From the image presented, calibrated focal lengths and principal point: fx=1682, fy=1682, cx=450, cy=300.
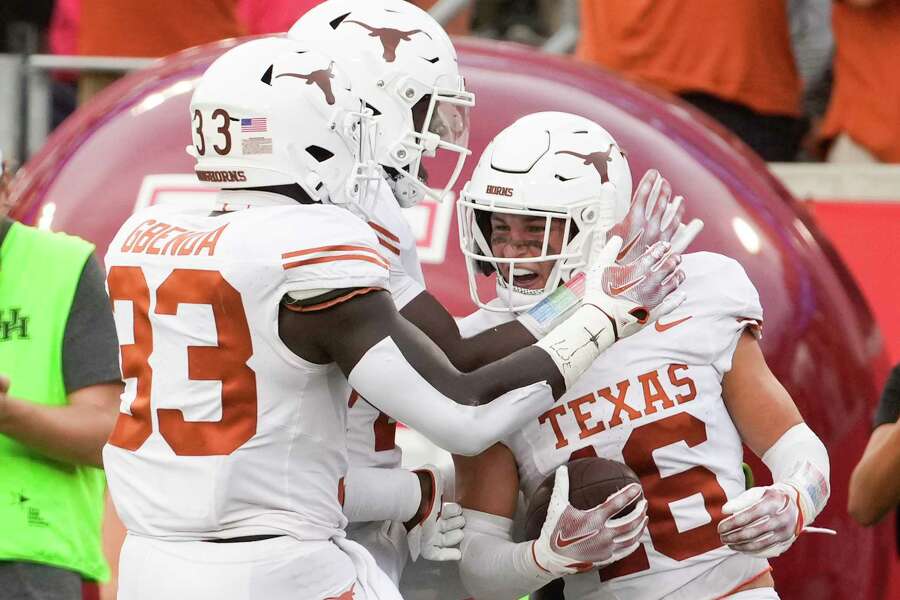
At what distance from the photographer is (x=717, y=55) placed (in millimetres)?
5988

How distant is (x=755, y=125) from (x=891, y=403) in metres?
2.31

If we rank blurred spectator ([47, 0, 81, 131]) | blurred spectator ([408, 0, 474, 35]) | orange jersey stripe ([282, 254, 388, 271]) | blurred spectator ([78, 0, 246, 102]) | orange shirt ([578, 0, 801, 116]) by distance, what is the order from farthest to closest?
blurred spectator ([408, 0, 474, 35]) → blurred spectator ([47, 0, 81, 131]) → blurred spectator ([78, 0, 246, 102]) → orange shirt ([578, 0, 801, 116]) → orange jersey stripe ([282, 254, 388, 271])

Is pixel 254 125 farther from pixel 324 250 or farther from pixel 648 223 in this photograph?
pixel 648 223

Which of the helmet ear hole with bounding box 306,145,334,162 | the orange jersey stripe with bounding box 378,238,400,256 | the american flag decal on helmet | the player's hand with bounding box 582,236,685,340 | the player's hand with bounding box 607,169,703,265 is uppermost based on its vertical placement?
the american flag decal on helmet

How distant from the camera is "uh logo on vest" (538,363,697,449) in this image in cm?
336

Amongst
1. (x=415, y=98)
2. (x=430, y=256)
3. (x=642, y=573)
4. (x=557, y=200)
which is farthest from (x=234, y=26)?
(x=642, y=573)

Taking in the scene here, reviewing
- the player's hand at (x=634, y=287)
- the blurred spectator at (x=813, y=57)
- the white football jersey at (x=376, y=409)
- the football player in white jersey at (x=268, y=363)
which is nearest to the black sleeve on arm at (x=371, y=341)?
the football player in white jersey at (x=268, y=363)

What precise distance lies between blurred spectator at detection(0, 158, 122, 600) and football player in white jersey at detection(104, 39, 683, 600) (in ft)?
1.84

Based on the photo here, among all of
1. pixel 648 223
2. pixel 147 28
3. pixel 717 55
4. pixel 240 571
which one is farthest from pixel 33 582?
pixel 717 55

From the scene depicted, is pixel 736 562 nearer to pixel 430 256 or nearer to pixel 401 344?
pixel 401 344

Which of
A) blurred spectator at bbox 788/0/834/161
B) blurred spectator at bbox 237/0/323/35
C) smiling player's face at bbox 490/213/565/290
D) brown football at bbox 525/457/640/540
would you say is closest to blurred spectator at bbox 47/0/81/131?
blurred spectator at bbox 237/0/323/35

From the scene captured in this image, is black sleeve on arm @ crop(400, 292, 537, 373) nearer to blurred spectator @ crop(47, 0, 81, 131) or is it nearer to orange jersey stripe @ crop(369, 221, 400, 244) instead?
orange jersey stripe @ crop(369, 221, 400, 244)

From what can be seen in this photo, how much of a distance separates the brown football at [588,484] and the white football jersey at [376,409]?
40 cm

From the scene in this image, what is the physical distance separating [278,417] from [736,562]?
1.02 metres
